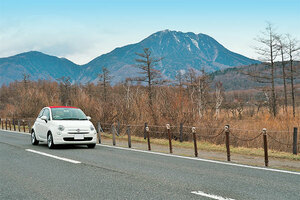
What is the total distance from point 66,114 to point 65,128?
1377 millimetres

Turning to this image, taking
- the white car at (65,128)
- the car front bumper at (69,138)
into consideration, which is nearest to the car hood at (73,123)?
the white car at (65,128)

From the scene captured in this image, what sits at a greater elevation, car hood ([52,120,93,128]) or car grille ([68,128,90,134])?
car hood ([52,120,93,128])

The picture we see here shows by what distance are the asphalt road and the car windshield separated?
4168 millimetres

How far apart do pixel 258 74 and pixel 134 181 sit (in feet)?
115

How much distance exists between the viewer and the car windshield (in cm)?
1462

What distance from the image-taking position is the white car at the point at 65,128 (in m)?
13.7

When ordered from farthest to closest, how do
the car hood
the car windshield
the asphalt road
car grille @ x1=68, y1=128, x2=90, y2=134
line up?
the car windshield → the car hood → car grille @ x1=68, y1=128, x2=90, y2=134 → the asphalt road

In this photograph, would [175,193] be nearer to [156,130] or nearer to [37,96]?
[156,130]

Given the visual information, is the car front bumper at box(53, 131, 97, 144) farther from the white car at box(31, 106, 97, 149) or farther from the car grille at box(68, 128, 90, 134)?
the car grille at box(68, 128, 90, 134)

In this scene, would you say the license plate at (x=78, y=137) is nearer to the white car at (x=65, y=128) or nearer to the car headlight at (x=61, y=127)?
the white car at (x=65, y=128)

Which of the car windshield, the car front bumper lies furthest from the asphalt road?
the car windshield

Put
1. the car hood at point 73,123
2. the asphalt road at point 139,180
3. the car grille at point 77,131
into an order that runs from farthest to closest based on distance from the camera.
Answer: the car hood at point 73,123 < the car grille at point 77,131 < the asphalt road at point 139,180

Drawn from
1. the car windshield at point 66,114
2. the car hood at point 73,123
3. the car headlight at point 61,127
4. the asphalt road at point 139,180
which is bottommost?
the asphalt road at point 139,180

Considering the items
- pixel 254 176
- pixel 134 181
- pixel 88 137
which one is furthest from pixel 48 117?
pixel 254 176
